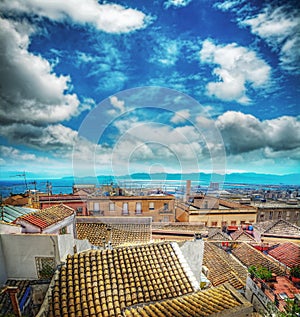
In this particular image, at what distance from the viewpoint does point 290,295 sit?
222 inches

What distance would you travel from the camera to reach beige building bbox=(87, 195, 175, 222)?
18.8m

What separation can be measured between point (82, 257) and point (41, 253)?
1166mm

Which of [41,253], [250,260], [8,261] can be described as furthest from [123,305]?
[250,260]

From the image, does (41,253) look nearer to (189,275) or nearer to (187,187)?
(189,275)

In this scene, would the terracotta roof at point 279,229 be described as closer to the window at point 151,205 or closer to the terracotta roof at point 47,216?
the window at point 151,205

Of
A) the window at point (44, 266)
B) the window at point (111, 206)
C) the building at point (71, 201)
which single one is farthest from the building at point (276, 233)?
the building at point (71, 201)

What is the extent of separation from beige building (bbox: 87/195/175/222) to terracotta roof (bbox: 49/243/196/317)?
45.3ft

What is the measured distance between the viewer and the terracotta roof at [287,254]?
850 centimetres

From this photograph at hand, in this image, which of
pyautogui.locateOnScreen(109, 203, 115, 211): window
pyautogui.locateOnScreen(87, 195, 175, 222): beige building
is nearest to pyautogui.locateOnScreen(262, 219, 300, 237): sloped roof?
pyautogui.locateOnScreen(87, 195, 175, 222): beige building

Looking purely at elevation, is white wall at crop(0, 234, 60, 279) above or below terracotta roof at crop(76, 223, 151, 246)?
above

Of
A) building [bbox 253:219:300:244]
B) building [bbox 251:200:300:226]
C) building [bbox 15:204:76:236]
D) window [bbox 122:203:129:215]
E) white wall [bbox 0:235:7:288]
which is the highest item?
building [bbox 15:204:76:236]

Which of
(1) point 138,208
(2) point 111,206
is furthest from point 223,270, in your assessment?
(2) point 111,206

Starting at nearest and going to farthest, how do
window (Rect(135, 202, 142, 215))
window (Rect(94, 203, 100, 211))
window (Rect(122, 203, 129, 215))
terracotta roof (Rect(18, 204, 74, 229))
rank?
terracotta roof (Rect(18, 204, 74, 229)) < window (Rect(94, 203, 100, 211)) < window (Rect(122, 203, 129, 215)) < window (Rect(135, 202, 142, 215))

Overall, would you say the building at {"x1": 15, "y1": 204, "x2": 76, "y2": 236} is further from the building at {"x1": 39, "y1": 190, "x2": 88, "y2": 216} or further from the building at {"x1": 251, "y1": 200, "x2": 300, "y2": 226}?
the building at {"x1": 251, "y1": 200, "x2": 300, "y2": 226}
